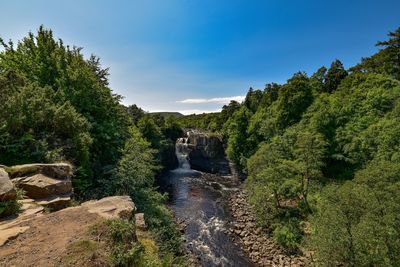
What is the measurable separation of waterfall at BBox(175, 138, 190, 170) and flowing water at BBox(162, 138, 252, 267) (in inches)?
366

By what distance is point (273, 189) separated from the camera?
77.6 ft

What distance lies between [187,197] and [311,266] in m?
19.7

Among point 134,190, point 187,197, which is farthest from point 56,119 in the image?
point 187,197

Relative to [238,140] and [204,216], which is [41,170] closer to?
[204,216]

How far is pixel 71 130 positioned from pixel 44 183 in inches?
249

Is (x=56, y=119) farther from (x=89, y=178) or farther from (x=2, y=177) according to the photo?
(x=2, y=177)

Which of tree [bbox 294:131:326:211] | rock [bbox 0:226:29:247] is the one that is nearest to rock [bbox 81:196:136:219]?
rock [bbox 0:226:29:247]

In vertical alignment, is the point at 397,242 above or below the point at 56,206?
below

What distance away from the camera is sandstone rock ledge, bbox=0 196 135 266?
610 cm

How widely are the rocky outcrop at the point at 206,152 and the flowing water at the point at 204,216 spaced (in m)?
7.46

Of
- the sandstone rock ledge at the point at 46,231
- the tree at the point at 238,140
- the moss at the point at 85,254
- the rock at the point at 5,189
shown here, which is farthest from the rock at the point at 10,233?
the tree at the point at 238,140

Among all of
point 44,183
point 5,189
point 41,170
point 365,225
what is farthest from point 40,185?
point 365,225

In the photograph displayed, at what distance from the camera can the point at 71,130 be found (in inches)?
615

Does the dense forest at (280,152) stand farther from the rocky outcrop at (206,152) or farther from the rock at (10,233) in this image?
the rocky outcrop at (206,152)
